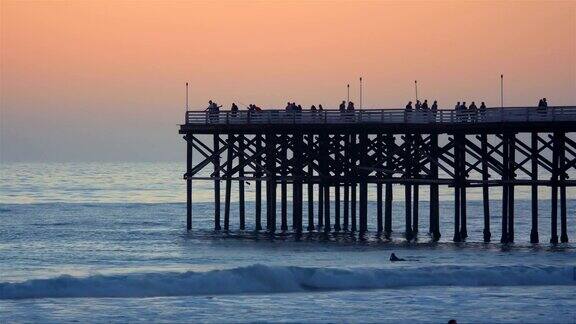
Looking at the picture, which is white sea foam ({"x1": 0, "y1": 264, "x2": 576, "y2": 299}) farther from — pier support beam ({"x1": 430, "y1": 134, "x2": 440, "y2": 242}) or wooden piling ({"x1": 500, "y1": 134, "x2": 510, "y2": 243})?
pier support beam ({"x1": 430, "y1": 134, "x2": 440, "y2": 242})

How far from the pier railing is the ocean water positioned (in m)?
4.85

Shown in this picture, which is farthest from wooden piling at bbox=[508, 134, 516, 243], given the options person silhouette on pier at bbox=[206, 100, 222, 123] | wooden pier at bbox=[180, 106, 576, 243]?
person silhouette on pier at bbox=[206, 100, 222, 123]

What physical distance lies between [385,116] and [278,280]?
1321cm

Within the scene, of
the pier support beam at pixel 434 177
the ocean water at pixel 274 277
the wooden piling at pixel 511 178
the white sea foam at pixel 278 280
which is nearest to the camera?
the ocean water at pixel 274 277

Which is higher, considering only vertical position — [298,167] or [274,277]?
[298,167]

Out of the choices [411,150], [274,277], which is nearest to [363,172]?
[411,150]

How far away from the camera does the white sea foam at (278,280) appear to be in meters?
42.4

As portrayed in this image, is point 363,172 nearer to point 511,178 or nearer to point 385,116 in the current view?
point 385,116

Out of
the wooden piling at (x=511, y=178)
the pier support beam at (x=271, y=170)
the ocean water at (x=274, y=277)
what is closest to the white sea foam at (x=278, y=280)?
the ocean water at (x=274, y=277)

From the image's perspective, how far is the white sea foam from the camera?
42.4 meters

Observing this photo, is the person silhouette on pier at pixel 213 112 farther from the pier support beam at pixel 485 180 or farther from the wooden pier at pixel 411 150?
the pier support beam at pixel 485 180

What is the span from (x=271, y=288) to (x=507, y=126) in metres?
13.7

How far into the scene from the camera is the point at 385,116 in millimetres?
55312

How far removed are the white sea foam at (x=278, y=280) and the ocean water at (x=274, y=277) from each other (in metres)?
0.03
